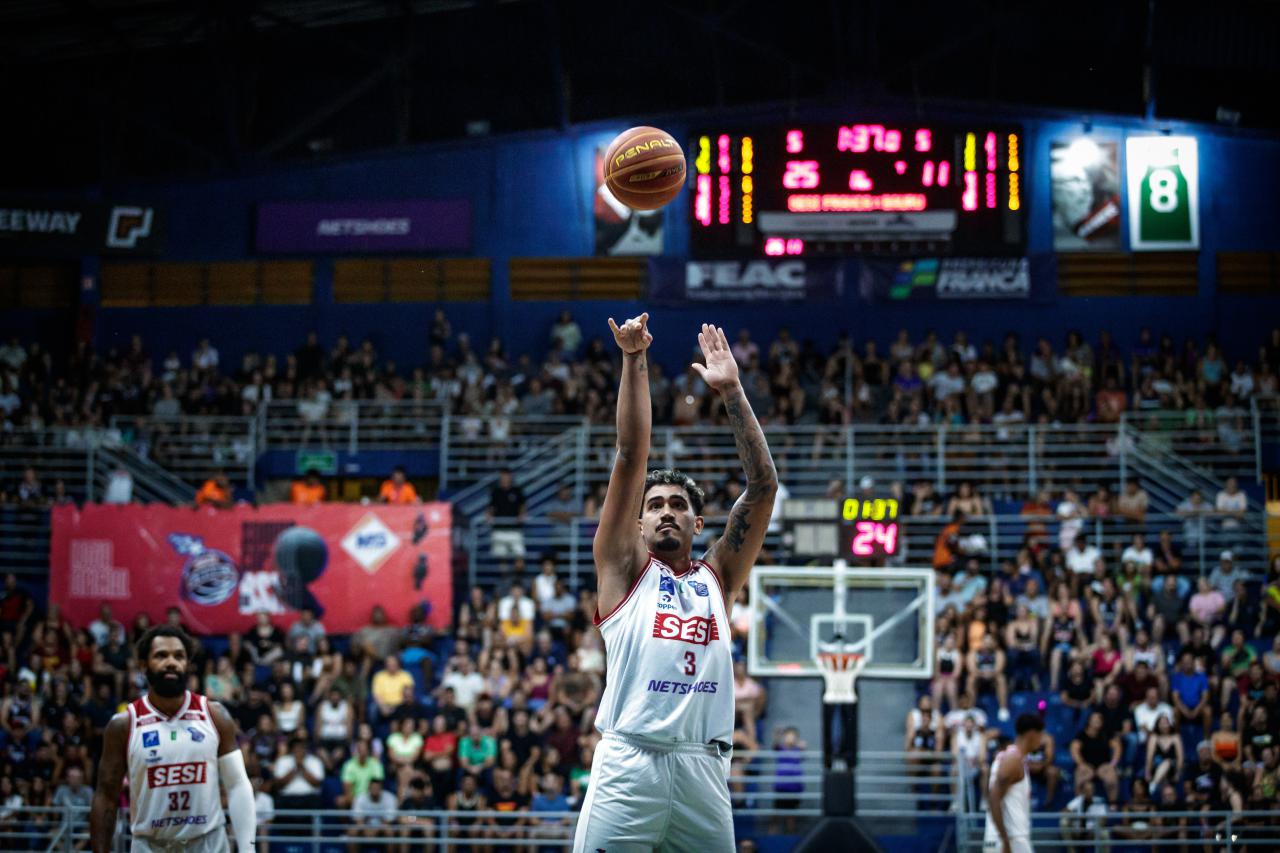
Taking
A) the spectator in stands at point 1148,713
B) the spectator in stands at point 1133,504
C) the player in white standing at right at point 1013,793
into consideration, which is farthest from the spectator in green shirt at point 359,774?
the spectator in stands at point 1133,504

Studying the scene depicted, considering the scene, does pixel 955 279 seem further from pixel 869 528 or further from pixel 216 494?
pixel 216 494

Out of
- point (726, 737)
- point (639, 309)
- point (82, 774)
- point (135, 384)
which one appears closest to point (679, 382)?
point (639, 309)

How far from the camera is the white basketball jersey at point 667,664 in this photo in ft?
18.0

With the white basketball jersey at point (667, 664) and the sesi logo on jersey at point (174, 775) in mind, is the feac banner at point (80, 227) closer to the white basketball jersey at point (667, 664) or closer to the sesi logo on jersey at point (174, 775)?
the sesi logo on jersey at point (174, 775)

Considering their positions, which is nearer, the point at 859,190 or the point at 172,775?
the point at 172,775

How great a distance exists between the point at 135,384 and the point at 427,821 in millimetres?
11312

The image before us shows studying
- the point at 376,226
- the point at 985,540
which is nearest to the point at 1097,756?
the point at 985,540

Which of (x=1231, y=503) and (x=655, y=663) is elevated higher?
(x=1231, y=503)

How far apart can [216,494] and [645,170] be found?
14.4 m

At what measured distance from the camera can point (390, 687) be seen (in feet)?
57.8

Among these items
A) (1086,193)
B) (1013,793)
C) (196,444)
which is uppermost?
(1086,193)

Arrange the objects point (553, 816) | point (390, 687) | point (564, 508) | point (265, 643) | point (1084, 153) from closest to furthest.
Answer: point (553, 816), point (390, 687), point (265, 643), point (564, 508), point (1084, 153)

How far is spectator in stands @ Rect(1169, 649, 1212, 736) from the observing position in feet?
54.3

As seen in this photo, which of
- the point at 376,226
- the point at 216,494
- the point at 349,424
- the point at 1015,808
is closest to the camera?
the point at 1015,808
